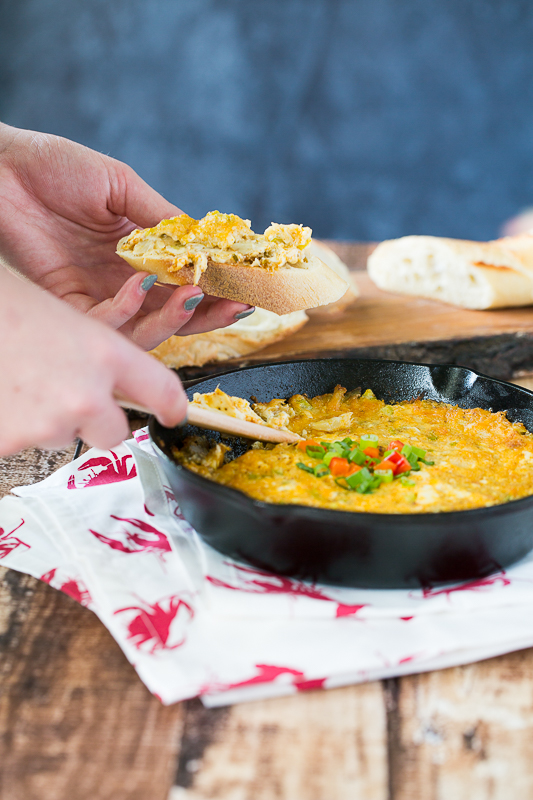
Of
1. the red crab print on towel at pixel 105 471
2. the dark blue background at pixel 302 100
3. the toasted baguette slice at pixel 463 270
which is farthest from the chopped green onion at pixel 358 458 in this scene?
the dark blue background at pixel 302 100

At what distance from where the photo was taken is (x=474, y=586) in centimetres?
169

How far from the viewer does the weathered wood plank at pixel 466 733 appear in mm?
1256

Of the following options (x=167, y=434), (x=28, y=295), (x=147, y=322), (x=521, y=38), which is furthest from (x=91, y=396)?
(x=521, y=38)

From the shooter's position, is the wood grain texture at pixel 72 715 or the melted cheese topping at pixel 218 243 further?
the melted cheese topping at pixel 218 243

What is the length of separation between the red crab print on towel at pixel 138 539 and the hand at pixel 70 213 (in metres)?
0.88

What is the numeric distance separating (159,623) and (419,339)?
251 centimetres

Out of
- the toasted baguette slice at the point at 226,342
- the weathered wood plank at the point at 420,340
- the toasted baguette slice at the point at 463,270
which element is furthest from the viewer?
the toasted baguette slice at the point at 463,270

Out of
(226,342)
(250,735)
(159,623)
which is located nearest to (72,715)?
(159,623)

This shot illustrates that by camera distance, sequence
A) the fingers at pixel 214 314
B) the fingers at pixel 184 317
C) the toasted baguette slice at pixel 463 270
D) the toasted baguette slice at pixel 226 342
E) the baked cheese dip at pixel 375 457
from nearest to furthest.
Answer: the baked cheese dip at pixel 375 457
the fingers at pixel 184 317
the fingers at pixel 214 314
the toasted baguette slice at pixel 226 342
the toasted baguette slice at pixel 463 270

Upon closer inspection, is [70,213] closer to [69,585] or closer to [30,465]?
Answer: [30,465]

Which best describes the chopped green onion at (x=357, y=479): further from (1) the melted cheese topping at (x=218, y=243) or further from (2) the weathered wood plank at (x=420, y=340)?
(2) the weathered wood plank at (x=420, y=340)

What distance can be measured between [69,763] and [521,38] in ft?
27.3

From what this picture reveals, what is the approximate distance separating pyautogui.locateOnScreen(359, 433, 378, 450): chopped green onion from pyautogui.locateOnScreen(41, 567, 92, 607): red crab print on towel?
2.91 feet

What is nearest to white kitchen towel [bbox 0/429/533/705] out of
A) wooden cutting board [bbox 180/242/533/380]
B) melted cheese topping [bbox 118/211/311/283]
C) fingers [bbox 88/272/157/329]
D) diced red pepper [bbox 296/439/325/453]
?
diced red pepper [bbox 296/439/325/453]
